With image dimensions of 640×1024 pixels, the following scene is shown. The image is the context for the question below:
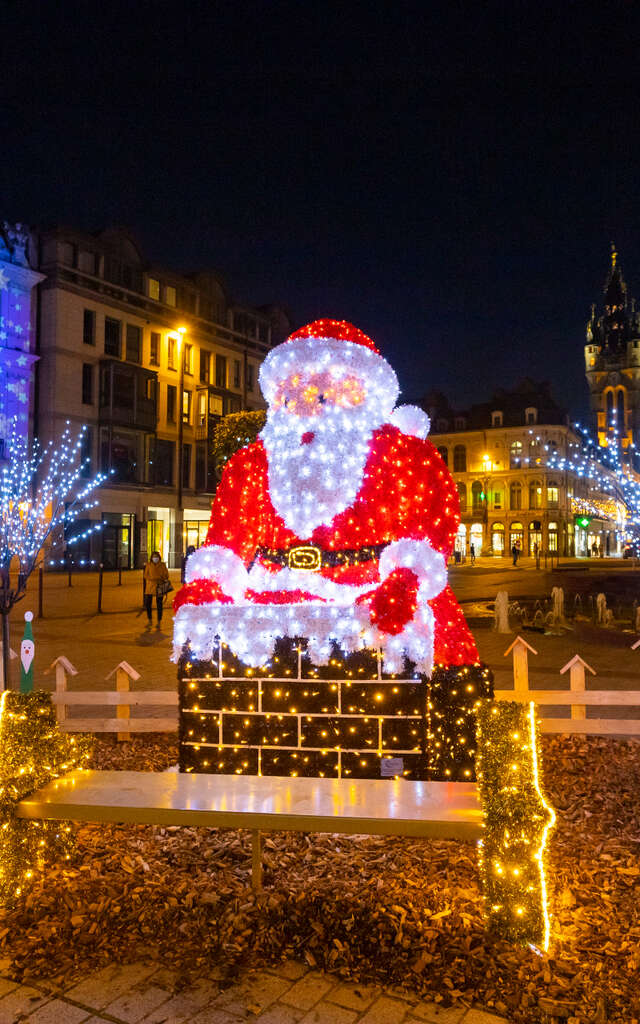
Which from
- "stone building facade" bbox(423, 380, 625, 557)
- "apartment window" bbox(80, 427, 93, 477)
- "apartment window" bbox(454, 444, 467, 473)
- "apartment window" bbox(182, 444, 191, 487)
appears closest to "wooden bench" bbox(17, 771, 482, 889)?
"apartment window" bbox(80, 427, 93, 477)

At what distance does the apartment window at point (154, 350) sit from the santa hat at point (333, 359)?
3348 cm

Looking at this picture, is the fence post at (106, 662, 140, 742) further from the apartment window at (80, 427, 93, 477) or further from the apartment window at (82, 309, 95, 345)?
the apartment window at (82, 309, 95, 345)

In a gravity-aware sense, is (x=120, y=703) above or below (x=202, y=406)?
below

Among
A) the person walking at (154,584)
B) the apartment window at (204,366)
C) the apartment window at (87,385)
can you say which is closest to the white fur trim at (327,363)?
the person walking at (154,584)

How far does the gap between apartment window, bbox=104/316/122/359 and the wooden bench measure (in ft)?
110

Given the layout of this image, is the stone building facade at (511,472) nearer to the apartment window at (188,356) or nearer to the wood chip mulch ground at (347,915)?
the apartment window at (188,356)

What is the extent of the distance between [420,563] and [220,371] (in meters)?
38.4

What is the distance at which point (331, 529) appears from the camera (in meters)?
4.80

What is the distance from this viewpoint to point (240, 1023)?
262 centimetres

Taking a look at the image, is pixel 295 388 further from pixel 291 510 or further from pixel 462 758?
pixel 462 758

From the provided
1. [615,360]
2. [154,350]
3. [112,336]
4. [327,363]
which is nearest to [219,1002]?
[327,363]

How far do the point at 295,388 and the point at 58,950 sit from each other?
3.51 m

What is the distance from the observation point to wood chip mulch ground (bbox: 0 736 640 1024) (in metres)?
2.89

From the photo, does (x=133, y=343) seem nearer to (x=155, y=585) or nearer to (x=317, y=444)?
(x=155, y=585)
